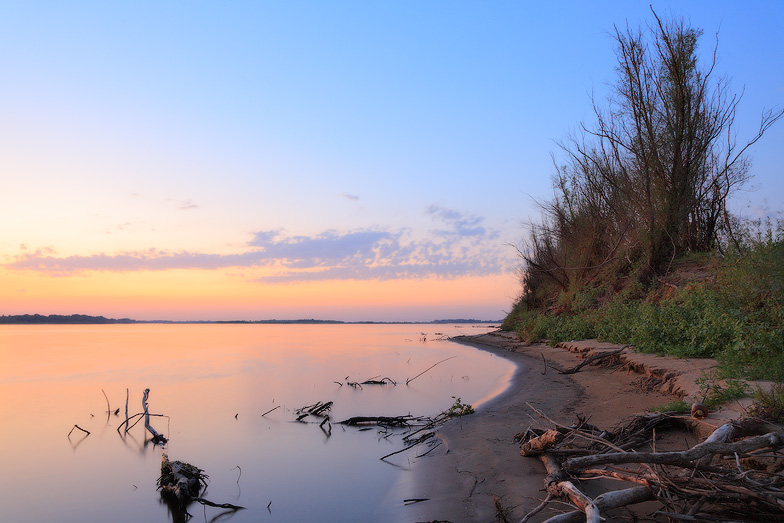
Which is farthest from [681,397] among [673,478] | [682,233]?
[682,233]

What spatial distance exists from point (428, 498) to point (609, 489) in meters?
1.74

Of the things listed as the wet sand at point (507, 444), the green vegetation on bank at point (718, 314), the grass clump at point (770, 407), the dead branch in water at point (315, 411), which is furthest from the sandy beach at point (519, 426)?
the dead branch in water at point (315, 411)

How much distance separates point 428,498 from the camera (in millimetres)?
4801

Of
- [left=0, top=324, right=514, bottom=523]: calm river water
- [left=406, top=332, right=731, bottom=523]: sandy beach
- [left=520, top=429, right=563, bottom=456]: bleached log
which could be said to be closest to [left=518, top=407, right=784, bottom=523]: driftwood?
[left=520, top=429, right=563, bottom=456]: bleached log

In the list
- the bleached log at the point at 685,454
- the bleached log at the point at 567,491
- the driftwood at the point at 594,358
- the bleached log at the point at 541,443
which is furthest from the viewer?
→ the driftwood at the point at 594,358

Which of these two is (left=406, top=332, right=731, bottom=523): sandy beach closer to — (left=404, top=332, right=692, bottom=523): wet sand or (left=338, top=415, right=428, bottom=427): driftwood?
(left=404, top=332, right=692, bottom=523): wet sand

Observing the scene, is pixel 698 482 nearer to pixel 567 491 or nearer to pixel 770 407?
pixel 567 491

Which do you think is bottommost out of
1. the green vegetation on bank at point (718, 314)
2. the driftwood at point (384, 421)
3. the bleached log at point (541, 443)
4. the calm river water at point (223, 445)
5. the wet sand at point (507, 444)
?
the calm river water at point (223, 445)

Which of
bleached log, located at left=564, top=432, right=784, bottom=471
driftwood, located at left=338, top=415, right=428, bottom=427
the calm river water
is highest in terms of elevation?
bleached log, located at left=564, top=432, right=784, bottom=471

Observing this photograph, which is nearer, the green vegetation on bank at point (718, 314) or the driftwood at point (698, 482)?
the driftwood at point (698, 482)

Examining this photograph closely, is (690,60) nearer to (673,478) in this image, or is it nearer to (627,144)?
(627,144)

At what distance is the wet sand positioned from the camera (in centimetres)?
435

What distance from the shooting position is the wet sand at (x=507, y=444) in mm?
4352

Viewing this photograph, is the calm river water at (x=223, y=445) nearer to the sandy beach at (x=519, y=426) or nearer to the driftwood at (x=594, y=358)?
the sandy beach at (x=519, y=426)
